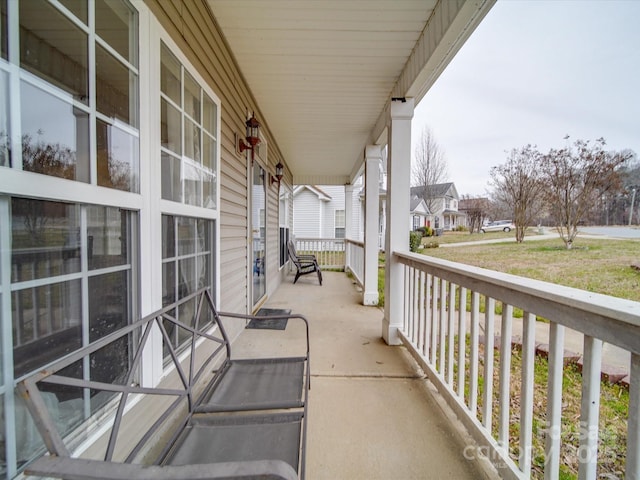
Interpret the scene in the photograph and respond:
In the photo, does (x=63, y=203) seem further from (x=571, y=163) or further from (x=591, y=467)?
(x=571, y=163)

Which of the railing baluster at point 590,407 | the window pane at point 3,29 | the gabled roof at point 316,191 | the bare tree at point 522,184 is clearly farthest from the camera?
the gabled roof at point 316,191

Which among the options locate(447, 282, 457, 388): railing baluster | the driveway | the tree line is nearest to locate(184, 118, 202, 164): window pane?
locate(447, 282, 457, 388): railing baluster

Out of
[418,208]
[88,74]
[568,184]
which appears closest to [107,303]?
[88,74]

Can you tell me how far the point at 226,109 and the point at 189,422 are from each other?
7.79 ft

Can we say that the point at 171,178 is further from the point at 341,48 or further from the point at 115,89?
the point at 341,48

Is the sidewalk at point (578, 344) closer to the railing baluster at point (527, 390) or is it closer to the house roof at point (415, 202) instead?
the railing baluster at point (527, 390)

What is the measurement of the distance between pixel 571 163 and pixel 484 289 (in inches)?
145

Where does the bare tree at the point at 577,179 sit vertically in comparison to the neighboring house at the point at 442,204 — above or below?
below

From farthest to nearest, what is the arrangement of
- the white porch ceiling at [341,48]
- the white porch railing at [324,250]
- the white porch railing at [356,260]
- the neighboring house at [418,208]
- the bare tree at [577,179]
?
the neighboring house at [418,208]
the white porch railing at [324,250]
the white porch railing at [356,260]
the bare tree at [577,179]
the white porch ceiling at [341,48]

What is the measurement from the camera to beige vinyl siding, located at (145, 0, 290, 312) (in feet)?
5.65

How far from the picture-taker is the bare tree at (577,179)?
2670 millimetres

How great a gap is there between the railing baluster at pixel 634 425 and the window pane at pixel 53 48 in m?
1.91

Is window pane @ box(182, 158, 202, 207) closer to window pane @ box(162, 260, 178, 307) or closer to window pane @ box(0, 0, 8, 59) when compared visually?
window pane @ box(162, 260, 178, 307)

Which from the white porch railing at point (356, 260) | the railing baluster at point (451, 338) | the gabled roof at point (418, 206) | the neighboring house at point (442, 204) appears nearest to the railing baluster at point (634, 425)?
the railing baluster at point (451, 338)
